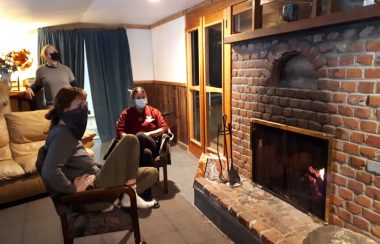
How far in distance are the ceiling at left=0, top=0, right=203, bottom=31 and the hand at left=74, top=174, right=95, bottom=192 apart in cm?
178

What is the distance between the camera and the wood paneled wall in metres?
4.50

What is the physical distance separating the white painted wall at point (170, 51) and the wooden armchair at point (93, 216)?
9.10 feet

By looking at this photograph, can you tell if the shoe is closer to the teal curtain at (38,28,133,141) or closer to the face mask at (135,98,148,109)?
the face mask at (135,98,148,109)

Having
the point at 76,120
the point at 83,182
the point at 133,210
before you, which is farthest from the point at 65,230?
the point at 76,120

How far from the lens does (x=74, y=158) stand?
182 centimetres

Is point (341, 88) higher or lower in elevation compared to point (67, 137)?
higher

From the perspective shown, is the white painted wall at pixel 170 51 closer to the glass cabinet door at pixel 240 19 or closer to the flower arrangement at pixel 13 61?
the glass cabinet door at pixel 240 19

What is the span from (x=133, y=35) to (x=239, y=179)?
145 inches

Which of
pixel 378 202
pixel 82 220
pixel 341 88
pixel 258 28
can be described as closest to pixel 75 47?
pixel 258 28

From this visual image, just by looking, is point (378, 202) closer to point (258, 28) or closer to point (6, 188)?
point (258, 28)

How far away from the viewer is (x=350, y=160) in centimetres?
177

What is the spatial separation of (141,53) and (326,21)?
4161mm

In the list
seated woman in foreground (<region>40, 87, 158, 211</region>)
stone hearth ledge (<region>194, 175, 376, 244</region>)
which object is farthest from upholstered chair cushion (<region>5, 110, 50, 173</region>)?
stone hearth ledge (<region>194, 175, 376, 244</region>)

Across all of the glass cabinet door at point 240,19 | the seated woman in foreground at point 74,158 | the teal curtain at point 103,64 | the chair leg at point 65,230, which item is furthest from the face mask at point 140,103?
the teal curtain at point 103,64
